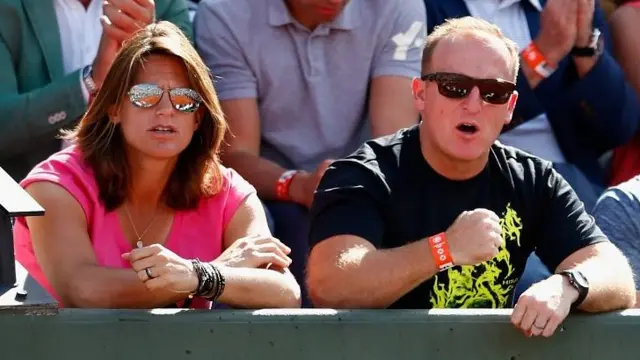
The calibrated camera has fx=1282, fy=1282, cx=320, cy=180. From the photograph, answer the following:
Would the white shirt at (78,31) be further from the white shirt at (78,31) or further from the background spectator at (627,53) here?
the background spectator at (627,53)

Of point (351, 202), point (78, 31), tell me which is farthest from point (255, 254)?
point (78, 31)

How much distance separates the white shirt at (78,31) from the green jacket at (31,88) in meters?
0.04

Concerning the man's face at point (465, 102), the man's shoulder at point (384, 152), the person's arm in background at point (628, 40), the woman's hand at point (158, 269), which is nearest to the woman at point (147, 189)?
the woman's hand at point (158, 269)

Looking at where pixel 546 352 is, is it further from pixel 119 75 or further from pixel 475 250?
pixel 119 75

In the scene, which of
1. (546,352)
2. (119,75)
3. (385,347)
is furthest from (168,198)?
(546,352)

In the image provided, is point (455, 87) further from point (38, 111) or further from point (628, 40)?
point (628, 40)

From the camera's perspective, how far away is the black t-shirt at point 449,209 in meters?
3.44

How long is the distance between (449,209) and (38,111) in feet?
5.01

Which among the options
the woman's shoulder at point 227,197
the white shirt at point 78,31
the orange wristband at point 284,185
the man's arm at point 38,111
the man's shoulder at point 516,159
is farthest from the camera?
the white shirt at point 78,31

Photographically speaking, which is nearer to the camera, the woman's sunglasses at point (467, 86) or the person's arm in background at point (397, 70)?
the woman's sunglasses at point (467, 86)

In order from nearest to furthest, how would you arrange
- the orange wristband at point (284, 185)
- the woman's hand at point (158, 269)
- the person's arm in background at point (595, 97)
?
the woman's hand at point (158, 269), the orange wristband at point (284, 185), the person's arm in background at point (595, 97)

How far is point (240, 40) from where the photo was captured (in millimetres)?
4633

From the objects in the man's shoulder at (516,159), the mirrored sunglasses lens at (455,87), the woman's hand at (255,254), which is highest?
the mirrored sunglasses lens at (455,87)

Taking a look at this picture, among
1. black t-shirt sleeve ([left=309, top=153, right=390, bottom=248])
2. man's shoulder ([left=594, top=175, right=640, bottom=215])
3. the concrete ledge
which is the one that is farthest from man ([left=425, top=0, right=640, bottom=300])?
the concrete ledge
